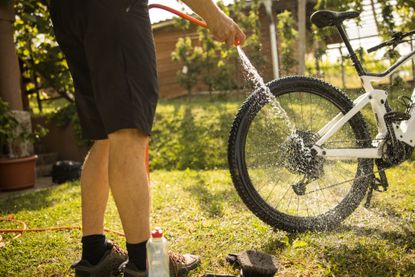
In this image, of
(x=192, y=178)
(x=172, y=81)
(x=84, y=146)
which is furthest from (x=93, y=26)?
(x=172, y=81)

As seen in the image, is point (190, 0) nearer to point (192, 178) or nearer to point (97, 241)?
point (97, 241)

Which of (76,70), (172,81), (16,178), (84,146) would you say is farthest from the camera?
(172,81)

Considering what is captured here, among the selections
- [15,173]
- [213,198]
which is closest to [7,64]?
[15,173]

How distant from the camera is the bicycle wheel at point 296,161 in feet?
8.40

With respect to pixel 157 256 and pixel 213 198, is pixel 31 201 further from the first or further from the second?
pixel 157 256

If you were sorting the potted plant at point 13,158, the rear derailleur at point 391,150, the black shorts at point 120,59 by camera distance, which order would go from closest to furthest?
the black shorts at point 120,59, the rear derailleur at point 391,150, the potted plant at point 13,158

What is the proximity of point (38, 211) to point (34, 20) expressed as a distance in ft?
10.9

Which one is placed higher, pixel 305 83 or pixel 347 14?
pixel 347 14

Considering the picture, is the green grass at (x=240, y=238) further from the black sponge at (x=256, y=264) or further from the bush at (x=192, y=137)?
the bush at (x=192, y=137)

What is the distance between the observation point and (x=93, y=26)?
1.78 m

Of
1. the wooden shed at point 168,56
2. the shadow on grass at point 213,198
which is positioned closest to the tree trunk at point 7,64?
the shadow on grass at point 213,198

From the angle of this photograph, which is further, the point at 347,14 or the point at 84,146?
the point at 84,146

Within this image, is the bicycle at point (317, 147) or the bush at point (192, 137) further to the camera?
the bush at point (192, 137)

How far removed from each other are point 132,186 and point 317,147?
3.99 ft
